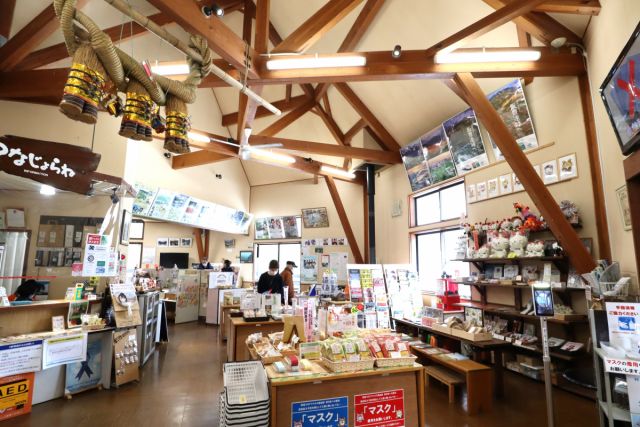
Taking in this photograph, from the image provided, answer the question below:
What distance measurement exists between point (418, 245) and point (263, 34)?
5.52m

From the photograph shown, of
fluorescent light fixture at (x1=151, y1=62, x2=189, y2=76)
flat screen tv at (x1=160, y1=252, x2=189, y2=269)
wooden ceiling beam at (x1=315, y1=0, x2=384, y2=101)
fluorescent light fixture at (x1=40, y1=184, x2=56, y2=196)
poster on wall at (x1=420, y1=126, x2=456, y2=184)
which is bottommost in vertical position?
flat screen tv at (x1=160, y1=252, x2=189, y2=269)

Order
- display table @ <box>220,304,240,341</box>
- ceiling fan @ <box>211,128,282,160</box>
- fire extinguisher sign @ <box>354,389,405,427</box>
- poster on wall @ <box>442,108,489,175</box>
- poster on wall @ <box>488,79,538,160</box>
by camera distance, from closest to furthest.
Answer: fire extinguisher sign @ <box>354,389,405,427</box> → poster on wall @ <box>488,79,538,160</box> → poster on wall @ <box>442,108,489,175</box> → ceiling fan @ <box>211,128,282,160</box> → display table @ <box>220,304,240,341</box>

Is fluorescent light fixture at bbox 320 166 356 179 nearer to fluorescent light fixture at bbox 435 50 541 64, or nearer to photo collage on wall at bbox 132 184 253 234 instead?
photo collage on wall at bbox 132 184 253 234

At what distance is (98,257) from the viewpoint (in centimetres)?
479

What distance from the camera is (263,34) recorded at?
4848mm

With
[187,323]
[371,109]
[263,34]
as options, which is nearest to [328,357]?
[263,34]

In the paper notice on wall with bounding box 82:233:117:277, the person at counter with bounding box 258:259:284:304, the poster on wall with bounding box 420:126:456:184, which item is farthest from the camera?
the poster on wall with bounding box 420:126:456:184

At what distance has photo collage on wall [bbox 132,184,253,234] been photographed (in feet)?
27.0

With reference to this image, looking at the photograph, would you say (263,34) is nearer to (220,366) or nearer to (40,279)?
(40,279)

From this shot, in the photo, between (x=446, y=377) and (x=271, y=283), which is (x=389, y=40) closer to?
(x=271, y=283)

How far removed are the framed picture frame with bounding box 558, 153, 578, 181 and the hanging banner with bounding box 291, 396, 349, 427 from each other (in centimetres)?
406

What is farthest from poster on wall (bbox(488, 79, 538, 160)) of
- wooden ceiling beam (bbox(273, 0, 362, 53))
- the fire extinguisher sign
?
the fire extinguisher sign

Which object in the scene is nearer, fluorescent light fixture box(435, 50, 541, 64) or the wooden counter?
the wooden counter

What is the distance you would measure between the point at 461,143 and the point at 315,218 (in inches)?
219
